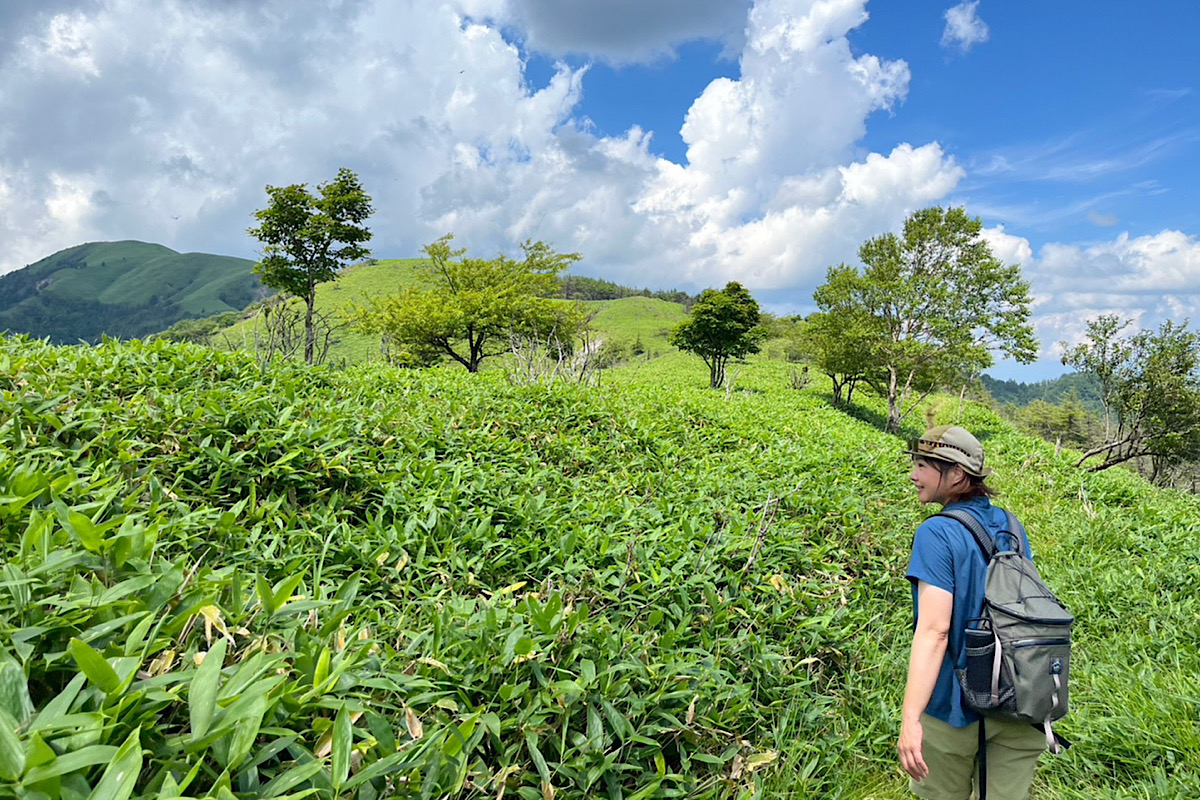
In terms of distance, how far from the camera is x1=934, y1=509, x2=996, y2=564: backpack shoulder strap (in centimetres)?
213

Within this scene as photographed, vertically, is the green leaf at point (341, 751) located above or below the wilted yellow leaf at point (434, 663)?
above

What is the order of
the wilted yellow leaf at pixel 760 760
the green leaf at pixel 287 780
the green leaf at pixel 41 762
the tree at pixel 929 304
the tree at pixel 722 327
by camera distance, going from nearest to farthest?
the green leaf at pixel 41 762 → the green leaf at pixel 287 780 → the wilted yellow leaf at pixel 760 760 → the tree at pixel 929 304 → the tree at pixel 722 327

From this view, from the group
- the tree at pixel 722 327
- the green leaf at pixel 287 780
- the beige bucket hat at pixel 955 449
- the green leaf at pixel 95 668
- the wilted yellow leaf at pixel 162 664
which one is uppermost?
the tree at pixel 722 327

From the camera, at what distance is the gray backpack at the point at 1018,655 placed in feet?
6.43

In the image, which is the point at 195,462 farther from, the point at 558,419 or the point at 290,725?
the point at 558,419

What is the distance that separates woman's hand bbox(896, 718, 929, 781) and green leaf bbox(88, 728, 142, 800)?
2.21m

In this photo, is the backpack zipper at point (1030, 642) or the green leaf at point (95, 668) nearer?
the green leaf at point (95, 668)

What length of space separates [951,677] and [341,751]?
2.05 meters

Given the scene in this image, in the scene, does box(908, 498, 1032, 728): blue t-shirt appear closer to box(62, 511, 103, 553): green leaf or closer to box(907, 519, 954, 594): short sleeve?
box(907, 519, 954, 594): short sleeve

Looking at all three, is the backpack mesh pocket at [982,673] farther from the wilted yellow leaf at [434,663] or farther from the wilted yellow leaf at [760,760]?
the wilted yellow leaf at [434,663]

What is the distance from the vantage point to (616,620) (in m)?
3.11

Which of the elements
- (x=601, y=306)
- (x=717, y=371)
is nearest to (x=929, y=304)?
(x=717, y=371)

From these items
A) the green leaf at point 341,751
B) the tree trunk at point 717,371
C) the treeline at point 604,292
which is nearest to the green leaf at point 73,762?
the green leaf at point 341,751

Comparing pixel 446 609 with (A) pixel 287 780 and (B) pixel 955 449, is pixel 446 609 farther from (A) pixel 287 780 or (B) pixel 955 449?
(B) pixel 955 449
